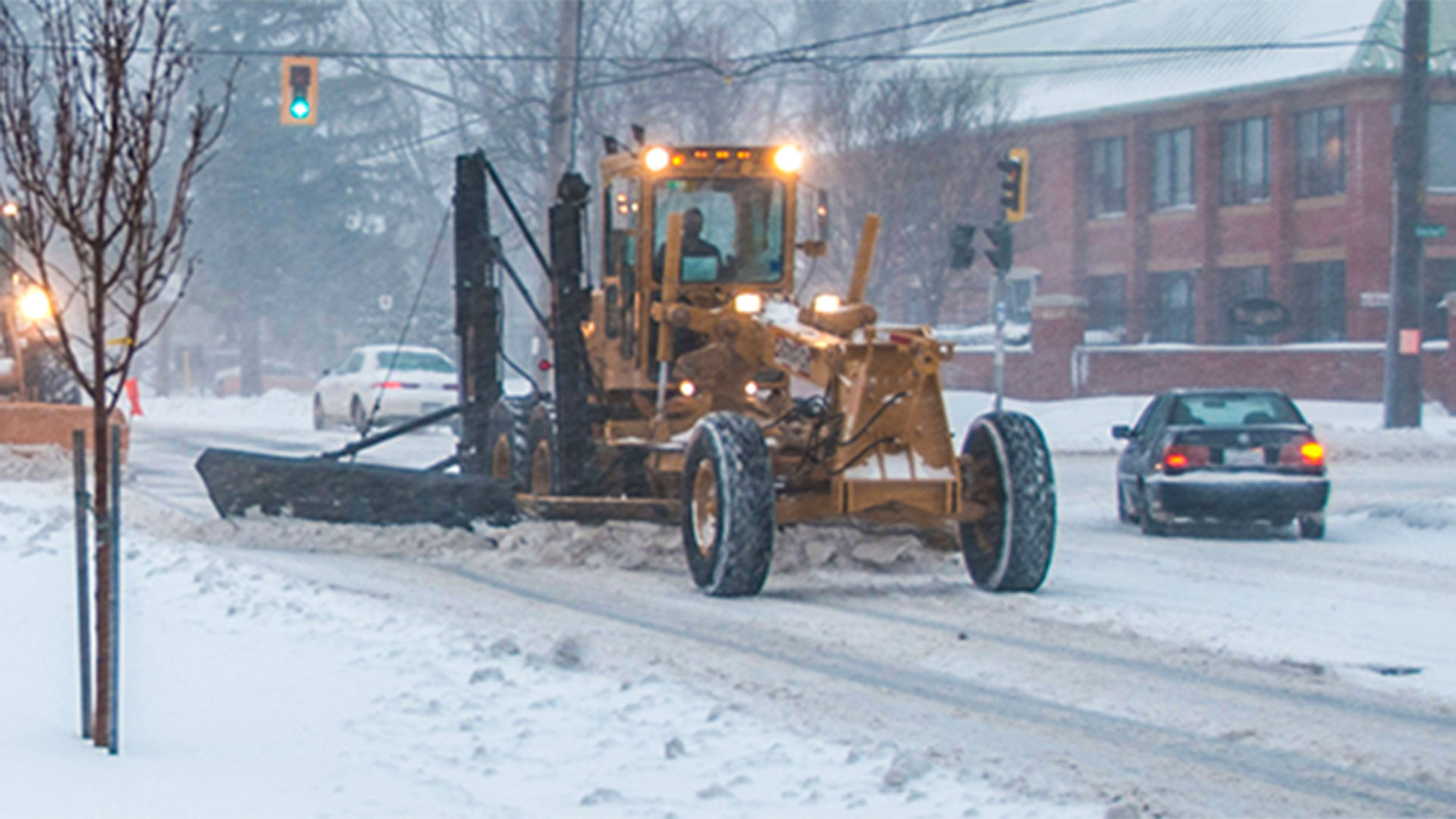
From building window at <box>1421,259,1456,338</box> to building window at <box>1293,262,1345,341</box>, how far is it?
1.67 metres

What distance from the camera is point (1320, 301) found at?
43.0m

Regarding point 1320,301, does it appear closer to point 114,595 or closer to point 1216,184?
point 1216,184

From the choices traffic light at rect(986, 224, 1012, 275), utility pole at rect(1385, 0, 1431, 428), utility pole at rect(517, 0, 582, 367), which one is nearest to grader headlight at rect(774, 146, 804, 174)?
traffic light at rect(986, 224, 1012, 275)

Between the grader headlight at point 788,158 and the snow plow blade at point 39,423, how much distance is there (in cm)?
838

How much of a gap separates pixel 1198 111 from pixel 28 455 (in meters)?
32.5

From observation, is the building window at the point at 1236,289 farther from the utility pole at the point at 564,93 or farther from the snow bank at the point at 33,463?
the snow bank at the point at 33,463

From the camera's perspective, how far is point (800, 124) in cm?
5028

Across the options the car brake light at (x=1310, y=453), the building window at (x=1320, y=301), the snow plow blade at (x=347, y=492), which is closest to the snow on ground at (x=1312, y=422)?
the building window at (x=1320, y=301)

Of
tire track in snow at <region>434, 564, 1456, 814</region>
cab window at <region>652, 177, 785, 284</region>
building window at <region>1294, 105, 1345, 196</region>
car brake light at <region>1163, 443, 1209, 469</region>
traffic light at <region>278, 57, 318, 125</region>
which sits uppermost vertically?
building window at <region>1294, 105, 1345, 196</region>

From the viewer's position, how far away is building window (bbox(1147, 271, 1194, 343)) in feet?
153

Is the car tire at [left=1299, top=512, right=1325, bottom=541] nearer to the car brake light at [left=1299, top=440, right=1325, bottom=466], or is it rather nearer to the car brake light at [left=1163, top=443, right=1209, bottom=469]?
the car brake light at [left=1299, top=440, right=1325, bottom=466]

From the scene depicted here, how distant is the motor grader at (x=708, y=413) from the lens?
1173cm

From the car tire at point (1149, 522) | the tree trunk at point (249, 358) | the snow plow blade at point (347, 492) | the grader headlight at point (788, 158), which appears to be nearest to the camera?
the grader headlight at point (788, 158)

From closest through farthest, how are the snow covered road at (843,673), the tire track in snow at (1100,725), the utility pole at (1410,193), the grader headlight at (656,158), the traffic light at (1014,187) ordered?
the snow covered road at (843,673) < the tire track in snow at (1100,725) < the grader headlight at (656,158) < the traffic light at (1014,187) < the utility pole at (1410,193)
